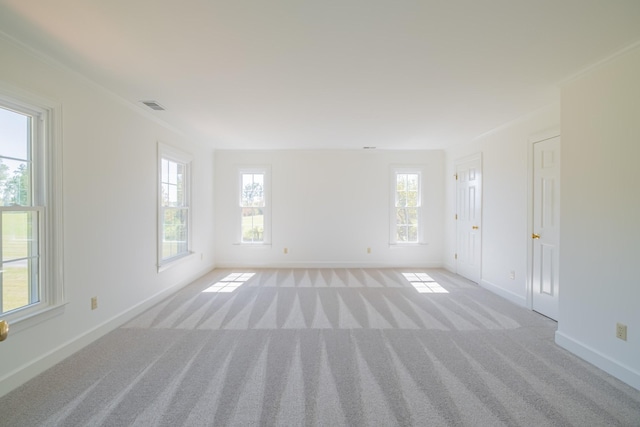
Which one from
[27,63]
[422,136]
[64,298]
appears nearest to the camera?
[27,63]

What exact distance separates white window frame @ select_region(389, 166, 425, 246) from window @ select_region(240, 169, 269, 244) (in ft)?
8.79

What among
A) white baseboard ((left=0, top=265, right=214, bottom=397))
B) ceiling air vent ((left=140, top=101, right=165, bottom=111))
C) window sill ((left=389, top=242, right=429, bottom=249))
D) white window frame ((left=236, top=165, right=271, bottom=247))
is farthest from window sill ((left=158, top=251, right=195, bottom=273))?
window sill ((left=389, top=242, right=429, bottom=249))

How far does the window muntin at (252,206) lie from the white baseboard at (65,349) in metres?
2.39

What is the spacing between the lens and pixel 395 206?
5.99 meters

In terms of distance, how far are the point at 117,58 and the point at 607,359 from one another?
459 centimetres

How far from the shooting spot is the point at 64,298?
2453 millimetres

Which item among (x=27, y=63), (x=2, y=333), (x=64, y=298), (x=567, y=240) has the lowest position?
(x=64, y=298)

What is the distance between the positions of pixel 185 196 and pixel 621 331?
5.41m

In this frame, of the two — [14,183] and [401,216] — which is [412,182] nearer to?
[401,216]

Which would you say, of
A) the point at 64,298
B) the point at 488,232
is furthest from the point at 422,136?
the point at 64,298

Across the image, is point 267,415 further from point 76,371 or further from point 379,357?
point 76,371

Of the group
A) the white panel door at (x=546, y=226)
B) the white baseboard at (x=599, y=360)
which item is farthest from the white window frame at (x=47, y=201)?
the white panel door at (x=546, y=226)

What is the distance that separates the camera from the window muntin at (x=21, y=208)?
80.7 inches

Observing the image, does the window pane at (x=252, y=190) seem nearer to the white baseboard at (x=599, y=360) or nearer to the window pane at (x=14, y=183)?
the window pane at (x=14, y=183)
